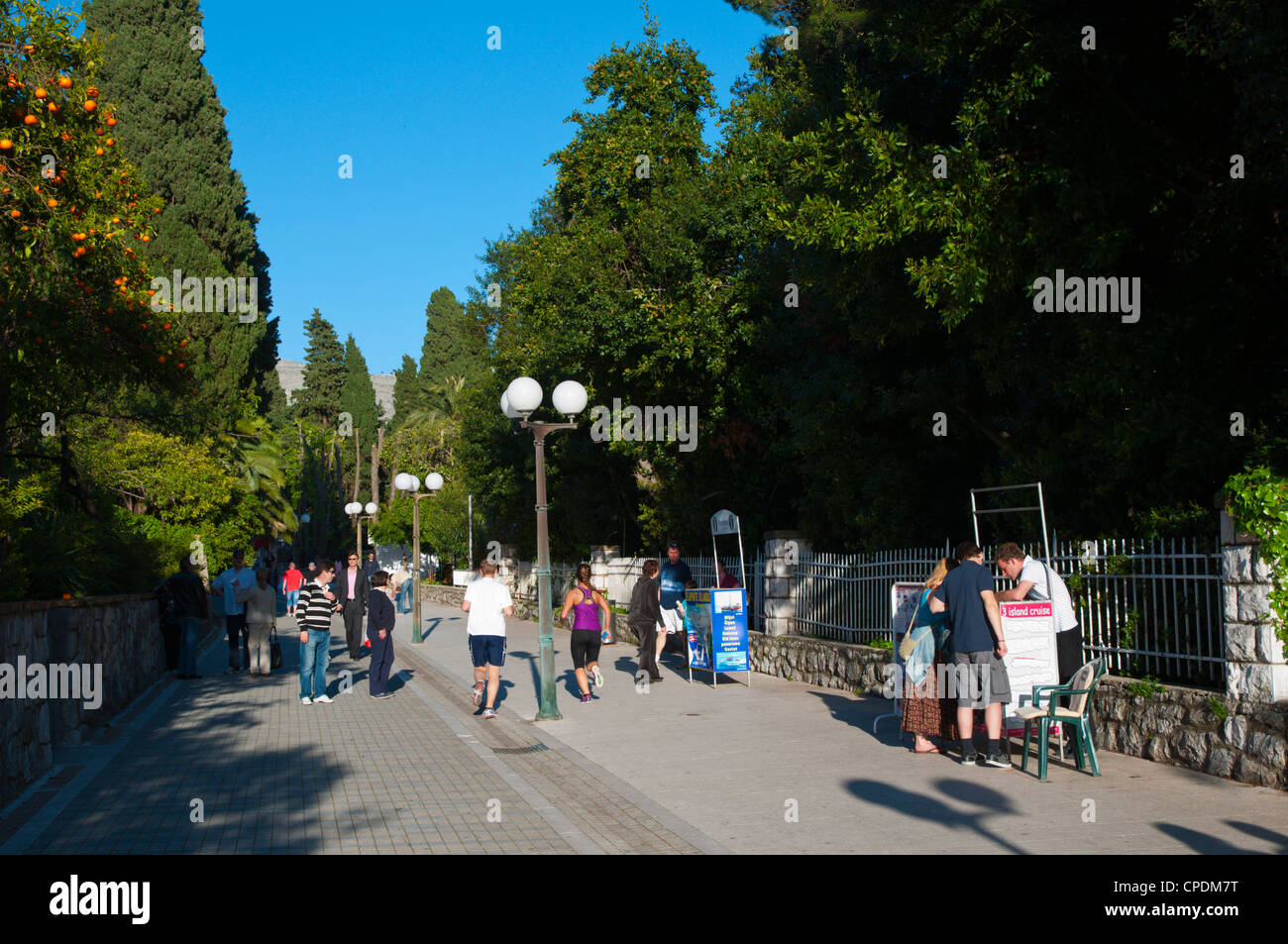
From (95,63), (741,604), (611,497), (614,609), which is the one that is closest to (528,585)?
(611,497)

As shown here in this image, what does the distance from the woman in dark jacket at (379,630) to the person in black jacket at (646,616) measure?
3.24m

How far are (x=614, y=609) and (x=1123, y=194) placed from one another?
55.1 feet

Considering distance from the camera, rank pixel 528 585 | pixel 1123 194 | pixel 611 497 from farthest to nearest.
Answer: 1. pixel 528 585
2. pixel 611 497
3. pixel 1123 194

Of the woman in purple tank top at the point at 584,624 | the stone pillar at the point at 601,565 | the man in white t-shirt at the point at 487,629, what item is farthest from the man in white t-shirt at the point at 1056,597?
the stone pillar at the point at 601,565

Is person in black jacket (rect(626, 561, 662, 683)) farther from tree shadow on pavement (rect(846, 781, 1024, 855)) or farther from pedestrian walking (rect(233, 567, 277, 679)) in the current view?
tree shadow on pavement (rect(846, 781, 1024, 855))

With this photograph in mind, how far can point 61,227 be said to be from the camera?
30.7ft

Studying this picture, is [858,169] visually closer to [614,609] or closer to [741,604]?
[741,604]

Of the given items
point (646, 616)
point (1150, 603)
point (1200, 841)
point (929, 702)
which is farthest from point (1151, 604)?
point (646, 616)

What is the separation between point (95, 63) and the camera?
10172mm

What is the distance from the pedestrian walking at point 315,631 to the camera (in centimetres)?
1354

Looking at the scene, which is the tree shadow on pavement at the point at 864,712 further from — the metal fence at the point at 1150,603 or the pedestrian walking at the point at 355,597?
the pedestrian walking at the point at 355,597

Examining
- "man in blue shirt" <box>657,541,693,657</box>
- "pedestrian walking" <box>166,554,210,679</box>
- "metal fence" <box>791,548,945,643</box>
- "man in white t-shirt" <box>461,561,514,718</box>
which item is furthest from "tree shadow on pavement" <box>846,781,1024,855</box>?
"pedestrian walking" <box>166,554,210,679</box>

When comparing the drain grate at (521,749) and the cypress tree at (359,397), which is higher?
the cypress tree at (359,397)

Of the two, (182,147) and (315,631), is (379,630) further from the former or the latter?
(182,147)
